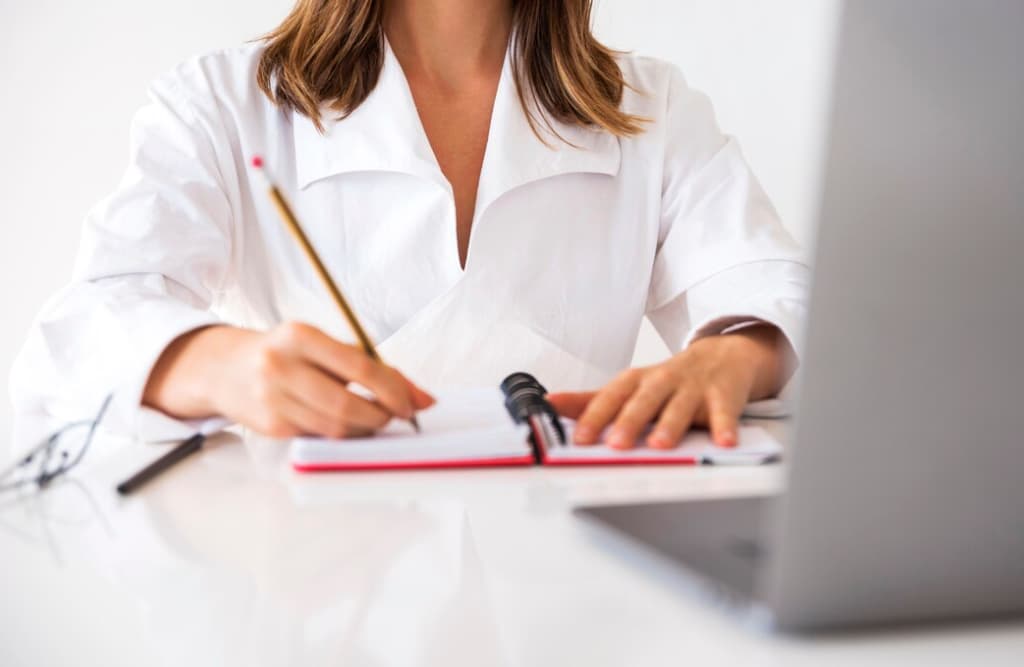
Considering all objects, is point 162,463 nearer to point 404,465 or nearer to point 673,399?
point 404,465

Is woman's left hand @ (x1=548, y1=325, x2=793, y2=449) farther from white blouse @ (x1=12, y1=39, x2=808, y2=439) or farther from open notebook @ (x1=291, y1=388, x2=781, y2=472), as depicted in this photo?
white blouse @ (x1=12, y1=39, x2=808, y2=439)

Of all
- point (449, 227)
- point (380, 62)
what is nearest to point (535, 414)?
point (449, 227)

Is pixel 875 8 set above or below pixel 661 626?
above

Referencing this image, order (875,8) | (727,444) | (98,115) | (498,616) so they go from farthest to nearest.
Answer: (98,115) < (727,444) < (498,616) < (875,8)

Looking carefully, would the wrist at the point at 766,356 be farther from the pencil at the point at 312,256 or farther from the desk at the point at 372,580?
the pencil at the point at 312,256

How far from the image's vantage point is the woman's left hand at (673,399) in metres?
0.80

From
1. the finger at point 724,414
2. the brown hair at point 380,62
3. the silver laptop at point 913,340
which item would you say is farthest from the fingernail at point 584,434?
the brown hair at point 380,62

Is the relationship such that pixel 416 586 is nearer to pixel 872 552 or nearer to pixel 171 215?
pixel 872 552

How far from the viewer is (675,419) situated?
0.81m

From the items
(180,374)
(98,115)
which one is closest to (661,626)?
(180,374)

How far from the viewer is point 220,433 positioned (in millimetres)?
900

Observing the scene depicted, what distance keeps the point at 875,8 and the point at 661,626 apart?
31 centimetres

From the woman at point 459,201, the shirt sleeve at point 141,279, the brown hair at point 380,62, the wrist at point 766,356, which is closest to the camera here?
the shirt sleeve at point 141,279

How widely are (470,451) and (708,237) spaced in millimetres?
723
